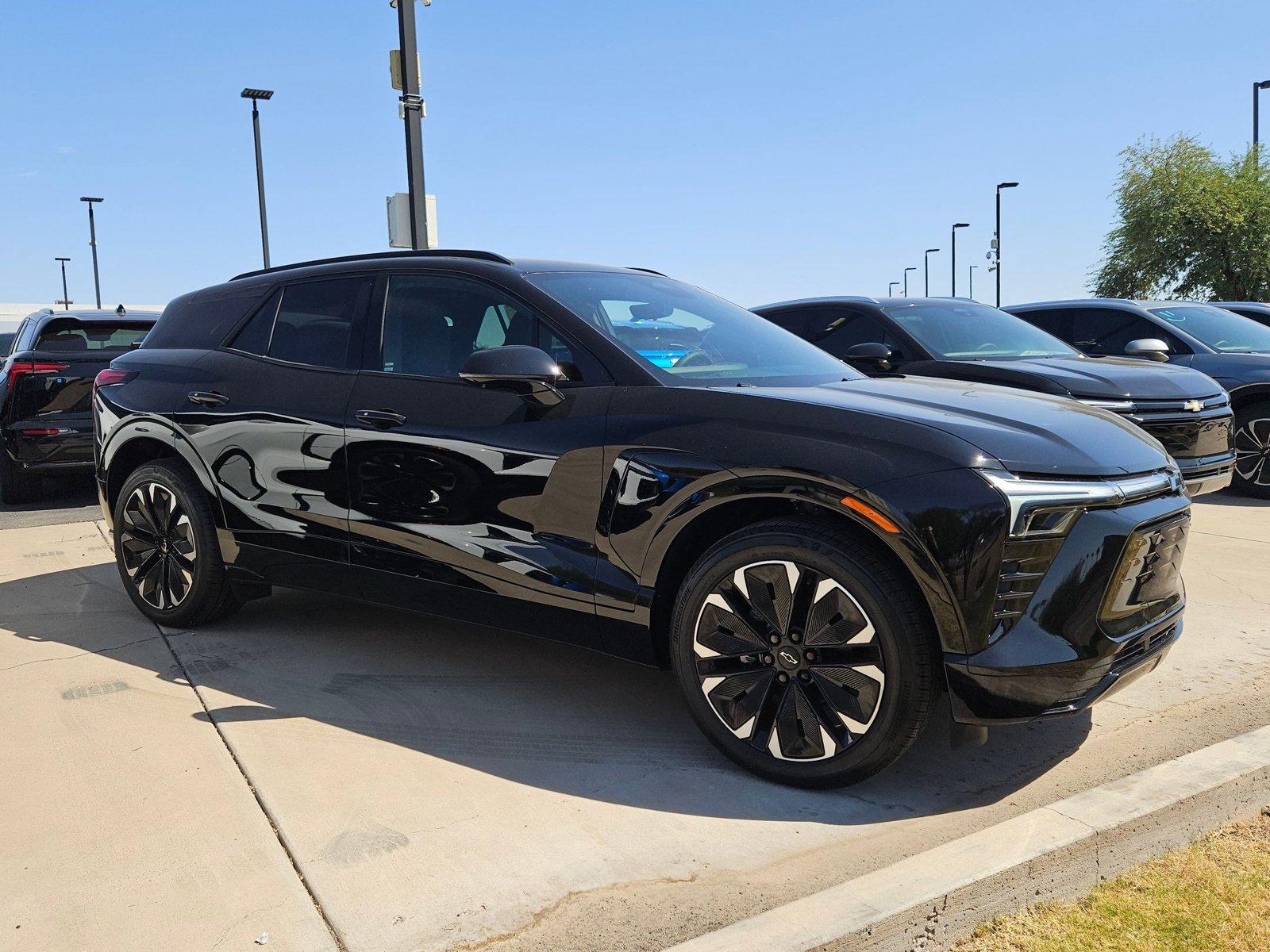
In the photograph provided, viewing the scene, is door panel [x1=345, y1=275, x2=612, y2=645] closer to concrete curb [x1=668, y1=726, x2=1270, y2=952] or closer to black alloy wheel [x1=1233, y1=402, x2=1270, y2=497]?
concrete curb [x1=668, y1=726, x2=1270, y2=952]

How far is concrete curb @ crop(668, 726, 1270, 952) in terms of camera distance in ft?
7.84

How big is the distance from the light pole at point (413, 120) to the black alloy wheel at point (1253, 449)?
22.6 feet

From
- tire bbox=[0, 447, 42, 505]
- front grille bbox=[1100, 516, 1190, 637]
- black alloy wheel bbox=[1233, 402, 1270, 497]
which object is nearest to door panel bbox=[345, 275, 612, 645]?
front grille bbox=[1100, 516, 1190, 637]

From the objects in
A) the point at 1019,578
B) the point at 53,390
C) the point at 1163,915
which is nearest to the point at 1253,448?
the point at 1019,578

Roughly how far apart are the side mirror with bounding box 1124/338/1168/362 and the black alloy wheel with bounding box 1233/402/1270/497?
941 millimetres

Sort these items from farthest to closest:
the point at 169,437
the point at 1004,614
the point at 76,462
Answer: the point at 76,462, the point at 169,437, the point at 1004,614

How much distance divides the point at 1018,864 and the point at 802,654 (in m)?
0.79

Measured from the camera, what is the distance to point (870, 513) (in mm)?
2936

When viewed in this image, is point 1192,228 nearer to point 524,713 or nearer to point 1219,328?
point 1219,328

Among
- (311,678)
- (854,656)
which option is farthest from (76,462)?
(854,656)

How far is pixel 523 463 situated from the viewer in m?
3.64

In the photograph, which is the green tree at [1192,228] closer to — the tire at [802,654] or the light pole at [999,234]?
the light pole at [999,234]

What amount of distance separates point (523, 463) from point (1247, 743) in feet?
7.99

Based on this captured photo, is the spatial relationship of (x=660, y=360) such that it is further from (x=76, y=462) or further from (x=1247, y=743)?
(x=76, y=462)
